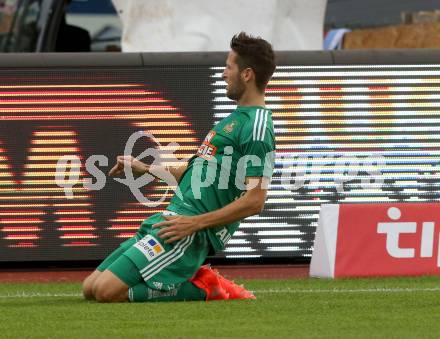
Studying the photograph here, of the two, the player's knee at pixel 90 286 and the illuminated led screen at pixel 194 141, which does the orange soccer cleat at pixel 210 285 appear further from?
the illuminated led screen at pixel 194 141

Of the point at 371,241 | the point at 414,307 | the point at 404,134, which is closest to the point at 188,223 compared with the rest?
the point at 414,307

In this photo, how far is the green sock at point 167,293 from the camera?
28.1 ft

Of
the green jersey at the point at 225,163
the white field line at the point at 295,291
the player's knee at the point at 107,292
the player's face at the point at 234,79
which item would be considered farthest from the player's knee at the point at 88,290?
the player's face at the point at 234,79

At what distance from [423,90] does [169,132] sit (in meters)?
2.22

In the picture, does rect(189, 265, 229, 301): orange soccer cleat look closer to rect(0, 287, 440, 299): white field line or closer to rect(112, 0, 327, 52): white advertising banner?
rect(0, 287, 440, 299): white field line

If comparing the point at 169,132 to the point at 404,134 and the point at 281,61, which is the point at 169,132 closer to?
the point at 281,61

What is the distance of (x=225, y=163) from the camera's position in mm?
8547

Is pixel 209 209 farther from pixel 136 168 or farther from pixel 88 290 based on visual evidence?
pixel 88 290

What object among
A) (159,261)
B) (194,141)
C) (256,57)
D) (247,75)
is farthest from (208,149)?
(194,141)

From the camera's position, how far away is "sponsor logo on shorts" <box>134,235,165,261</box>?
8461 millimetres

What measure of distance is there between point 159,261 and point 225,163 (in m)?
0.72

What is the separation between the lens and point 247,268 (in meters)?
11.8

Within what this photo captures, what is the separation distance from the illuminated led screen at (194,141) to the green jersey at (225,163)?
3.03m

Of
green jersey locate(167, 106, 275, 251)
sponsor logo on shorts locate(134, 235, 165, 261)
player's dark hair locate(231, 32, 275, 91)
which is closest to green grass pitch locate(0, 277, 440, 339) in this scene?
sponsor logo on shorts locate(134, 235, 165, 261)
